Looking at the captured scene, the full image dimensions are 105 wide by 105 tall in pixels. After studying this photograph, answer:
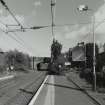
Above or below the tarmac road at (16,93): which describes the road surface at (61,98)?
→ above

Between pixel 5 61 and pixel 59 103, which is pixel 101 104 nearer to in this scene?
pixel 59 103

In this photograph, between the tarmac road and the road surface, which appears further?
the tarmac road

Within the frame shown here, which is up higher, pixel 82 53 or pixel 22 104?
pixel 82 53

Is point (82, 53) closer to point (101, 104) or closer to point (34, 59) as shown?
point (101, 104)

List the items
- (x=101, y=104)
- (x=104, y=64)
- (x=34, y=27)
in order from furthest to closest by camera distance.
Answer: (x=104, y=64) < (x=34, y=27) < (x=101, y=104)

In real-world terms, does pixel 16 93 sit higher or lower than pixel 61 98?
lower

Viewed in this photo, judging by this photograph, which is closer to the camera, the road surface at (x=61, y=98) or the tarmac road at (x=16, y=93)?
the road surface at (x=61, y=98)

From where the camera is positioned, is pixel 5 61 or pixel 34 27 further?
pixel 5 61

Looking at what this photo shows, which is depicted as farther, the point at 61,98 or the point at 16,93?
the point at 16,93

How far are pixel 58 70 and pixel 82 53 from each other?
443 inches

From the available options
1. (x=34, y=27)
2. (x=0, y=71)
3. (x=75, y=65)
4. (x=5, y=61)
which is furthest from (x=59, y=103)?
(x=5, y=61)

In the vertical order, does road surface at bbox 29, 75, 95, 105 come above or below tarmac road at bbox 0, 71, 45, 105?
above

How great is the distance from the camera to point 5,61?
152 meters

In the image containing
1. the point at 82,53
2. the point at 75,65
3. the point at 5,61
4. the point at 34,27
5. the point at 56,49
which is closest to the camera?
the point at 34,27
